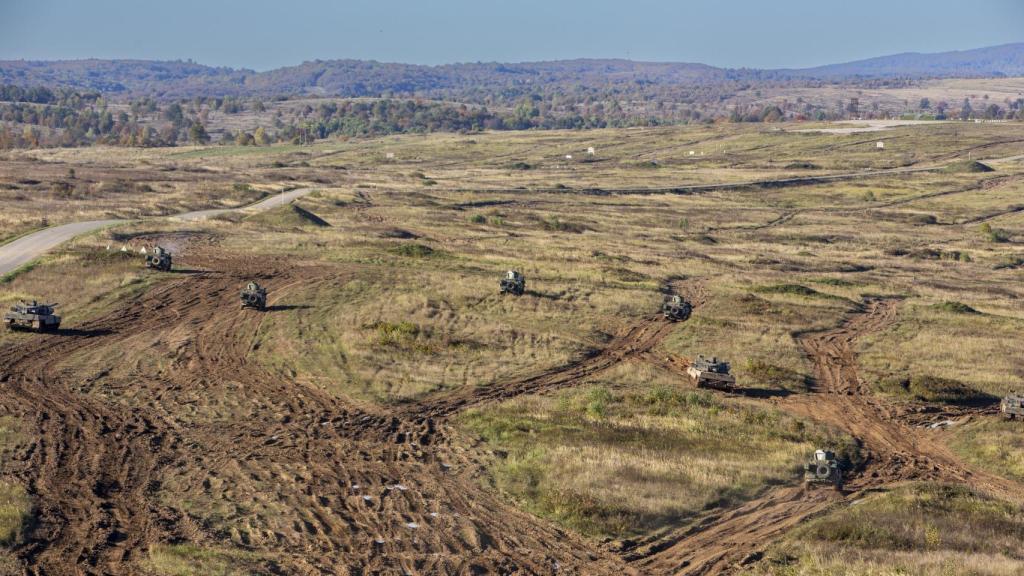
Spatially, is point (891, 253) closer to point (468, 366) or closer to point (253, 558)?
point (468, 366)

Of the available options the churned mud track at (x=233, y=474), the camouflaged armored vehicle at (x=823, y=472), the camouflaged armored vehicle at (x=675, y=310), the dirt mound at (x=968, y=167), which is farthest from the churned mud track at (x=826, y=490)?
the dirt mound at (x=968, y=167)

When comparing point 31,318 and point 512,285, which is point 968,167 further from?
point 31,318

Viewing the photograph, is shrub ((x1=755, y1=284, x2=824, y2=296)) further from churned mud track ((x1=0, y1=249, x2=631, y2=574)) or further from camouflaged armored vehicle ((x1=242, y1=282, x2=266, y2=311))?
churned mud track ((x1=0, y1=249, x2=631, y2=574))

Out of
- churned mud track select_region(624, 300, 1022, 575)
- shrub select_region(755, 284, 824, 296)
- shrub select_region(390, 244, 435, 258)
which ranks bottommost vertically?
churned mud track select_region(624, 300, 1022, 575)

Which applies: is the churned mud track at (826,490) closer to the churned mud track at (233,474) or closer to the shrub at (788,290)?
the churned mud track at (233,474)

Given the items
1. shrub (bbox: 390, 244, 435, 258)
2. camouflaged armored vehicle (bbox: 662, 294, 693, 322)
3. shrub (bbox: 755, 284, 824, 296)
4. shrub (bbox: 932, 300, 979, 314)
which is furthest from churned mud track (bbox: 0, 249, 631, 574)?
shrub (bbox: 932, 300, 979, 314)

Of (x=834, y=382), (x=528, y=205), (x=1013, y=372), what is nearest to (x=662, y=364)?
(x=834, y=382)
